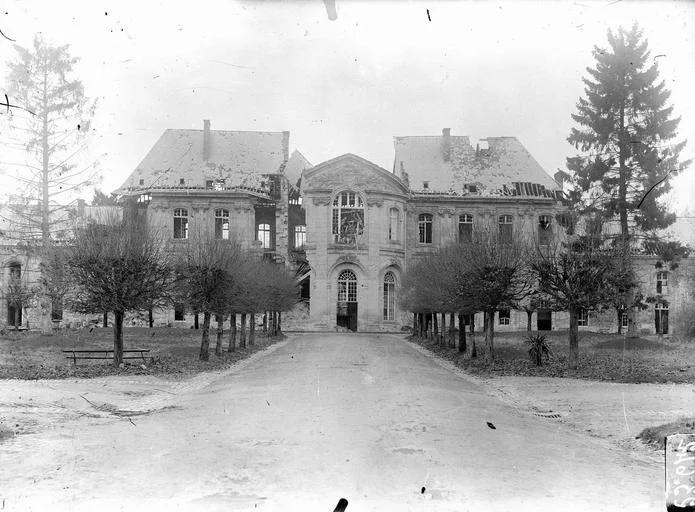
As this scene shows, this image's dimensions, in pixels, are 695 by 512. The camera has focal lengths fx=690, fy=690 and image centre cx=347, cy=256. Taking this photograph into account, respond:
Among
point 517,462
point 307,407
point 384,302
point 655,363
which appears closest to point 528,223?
point 384,302

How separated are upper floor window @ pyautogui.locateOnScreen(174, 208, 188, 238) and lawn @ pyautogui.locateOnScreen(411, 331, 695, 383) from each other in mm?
25983

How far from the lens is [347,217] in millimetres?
52438

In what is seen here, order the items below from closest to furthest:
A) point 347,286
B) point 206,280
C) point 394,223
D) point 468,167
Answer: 1. point 206,280
2. point 347,286
3. point 394,223
4. point 468,167

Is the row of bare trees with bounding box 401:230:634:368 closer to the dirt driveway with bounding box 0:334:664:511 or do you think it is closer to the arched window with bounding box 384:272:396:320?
the dirt driveway with bounding box 0:334:664:511

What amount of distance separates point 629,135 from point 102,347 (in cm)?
2785

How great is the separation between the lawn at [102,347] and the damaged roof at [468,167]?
21.0 metres

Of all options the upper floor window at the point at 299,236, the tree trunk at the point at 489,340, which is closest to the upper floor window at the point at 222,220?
the upper floor window at the point at 299,236

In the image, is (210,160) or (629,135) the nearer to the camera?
(629,135)

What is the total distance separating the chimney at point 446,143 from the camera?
58.1 metres

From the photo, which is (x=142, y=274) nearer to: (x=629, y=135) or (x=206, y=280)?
(x=206, y=280)

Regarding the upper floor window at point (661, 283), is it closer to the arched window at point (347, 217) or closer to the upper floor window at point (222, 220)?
the arched window at point (347, 217)

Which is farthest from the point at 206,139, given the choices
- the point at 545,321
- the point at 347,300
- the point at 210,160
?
the point at 545,321

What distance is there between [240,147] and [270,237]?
7.92 m

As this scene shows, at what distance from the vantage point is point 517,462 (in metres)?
8.31
